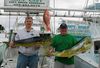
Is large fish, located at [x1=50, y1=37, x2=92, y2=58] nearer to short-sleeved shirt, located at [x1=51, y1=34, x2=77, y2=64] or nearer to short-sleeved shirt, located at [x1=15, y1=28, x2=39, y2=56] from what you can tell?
short-sleeved shirt, located at [x1=51, y1=34, x2=77, y2=64]

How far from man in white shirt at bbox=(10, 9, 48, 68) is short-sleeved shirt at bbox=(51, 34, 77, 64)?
0.45 m

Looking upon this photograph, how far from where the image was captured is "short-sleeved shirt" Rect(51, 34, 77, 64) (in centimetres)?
829

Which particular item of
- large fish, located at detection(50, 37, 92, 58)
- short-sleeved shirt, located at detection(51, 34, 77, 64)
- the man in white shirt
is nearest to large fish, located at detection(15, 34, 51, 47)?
the man in white shirt

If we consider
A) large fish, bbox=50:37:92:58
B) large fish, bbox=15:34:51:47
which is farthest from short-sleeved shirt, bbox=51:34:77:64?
large fish, bbox=15:34:51:47

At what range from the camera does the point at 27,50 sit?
8.35 metres

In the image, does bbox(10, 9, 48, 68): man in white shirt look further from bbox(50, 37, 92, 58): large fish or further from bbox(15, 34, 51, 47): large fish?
bbox(50, 37, 92, 58): large fish

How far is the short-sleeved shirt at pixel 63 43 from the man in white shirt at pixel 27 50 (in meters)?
0.45

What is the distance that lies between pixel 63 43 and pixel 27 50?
0.86 meters

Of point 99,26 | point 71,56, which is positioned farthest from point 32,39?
point 99,26

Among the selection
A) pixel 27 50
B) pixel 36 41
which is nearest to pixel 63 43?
pixel 36 41

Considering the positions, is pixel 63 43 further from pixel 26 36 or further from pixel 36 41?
pixel 26 36

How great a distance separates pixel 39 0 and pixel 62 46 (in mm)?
3194

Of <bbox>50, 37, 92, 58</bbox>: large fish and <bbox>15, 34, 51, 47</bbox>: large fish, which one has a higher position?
<bbox>15, 34, 51, 47</bbox>: large fish

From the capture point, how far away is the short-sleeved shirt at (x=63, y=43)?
8289 millimetres
